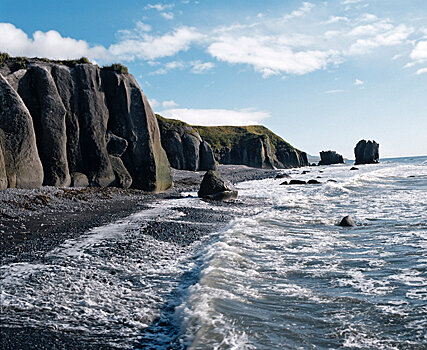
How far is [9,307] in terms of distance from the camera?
5.53 m

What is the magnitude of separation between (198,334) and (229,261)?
396 centimetres

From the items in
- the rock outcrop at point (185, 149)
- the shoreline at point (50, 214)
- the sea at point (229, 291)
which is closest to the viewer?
the sea at point (229, 291)

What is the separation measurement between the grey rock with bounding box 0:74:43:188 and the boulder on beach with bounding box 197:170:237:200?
32.7 ft

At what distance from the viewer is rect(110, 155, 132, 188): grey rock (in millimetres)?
23297

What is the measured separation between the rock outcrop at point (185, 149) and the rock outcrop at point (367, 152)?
65715 millimetres

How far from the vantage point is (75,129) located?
21.3 meters

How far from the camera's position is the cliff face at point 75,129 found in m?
16.8

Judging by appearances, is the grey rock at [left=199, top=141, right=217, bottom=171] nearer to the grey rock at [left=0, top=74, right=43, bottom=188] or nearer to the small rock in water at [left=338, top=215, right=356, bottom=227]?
the grey rock at [left=0, top=74, right=43, bottom=188]

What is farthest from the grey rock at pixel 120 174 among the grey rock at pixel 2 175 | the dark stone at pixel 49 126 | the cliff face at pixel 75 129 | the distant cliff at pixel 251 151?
the distant cliff at pixel 251 151

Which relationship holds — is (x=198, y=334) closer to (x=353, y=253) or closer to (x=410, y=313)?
(x=410, y=313)

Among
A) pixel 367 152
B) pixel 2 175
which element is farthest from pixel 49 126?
pixel 367 152

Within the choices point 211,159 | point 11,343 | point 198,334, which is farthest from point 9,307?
point 211,159

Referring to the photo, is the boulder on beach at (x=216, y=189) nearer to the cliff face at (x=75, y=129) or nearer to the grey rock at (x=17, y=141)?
the cliff face at (x=75, y=129)

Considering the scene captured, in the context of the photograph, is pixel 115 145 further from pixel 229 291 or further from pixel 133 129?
A: pixel 229 291
